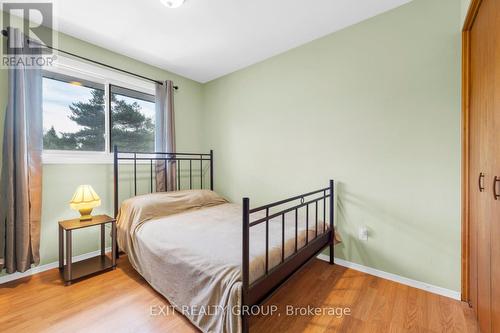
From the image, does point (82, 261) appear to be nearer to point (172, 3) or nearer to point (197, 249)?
point (197, 249)

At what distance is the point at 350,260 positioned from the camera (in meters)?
2.23

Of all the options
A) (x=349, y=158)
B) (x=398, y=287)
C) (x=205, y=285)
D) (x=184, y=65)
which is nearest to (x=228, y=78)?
(x=184, y=65)

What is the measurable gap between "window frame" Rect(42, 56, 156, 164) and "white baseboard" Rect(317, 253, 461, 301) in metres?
2.79

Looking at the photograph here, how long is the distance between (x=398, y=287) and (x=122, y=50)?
373cm

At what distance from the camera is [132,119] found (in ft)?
9.51

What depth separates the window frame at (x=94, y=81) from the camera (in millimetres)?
2230

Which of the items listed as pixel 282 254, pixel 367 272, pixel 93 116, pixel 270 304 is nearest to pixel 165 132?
pixel 93 116

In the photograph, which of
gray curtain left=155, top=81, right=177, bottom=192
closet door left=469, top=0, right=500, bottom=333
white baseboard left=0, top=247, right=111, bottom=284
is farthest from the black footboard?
white baseboard left=0, top=247, right=111, bottom=284

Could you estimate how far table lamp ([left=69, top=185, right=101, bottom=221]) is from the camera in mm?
Result: 2104

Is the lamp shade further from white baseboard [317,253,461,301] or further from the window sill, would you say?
white baseboard [317,253,461,301]

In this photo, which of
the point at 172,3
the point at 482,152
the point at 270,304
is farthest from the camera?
the point at 172,3

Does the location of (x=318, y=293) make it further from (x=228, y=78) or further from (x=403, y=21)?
(x=228, y=78)

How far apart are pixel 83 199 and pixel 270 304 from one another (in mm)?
1964

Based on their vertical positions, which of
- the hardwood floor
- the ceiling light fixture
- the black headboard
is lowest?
the hardwood floor
